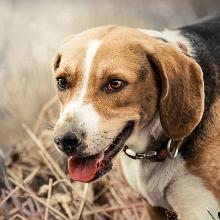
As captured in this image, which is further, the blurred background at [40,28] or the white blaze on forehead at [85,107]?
the blurred background at [40,28]

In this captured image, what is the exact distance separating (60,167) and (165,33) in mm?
1136

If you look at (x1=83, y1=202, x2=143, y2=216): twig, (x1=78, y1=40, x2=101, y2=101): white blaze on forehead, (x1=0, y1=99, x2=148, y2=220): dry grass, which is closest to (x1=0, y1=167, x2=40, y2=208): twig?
(x1=0, y1=99, x2=148, y2=220): dry grass

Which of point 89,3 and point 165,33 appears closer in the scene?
point 165,33

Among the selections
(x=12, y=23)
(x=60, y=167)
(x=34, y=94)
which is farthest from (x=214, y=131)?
(x=12, y=23)

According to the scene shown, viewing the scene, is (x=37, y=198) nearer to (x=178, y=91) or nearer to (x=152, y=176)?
(x=152, y=176)

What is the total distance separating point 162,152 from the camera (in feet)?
10.3

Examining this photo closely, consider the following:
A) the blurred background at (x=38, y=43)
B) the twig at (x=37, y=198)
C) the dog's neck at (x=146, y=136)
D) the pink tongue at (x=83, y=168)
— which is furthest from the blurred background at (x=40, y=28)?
the pink tongue at (x=83, y=168)

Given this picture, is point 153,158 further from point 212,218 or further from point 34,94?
point 34,94

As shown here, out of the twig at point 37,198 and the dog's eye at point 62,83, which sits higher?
the dog's eye at point 62,83

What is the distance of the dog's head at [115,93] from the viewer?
2.85m

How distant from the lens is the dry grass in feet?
12.6

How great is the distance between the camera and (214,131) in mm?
3125

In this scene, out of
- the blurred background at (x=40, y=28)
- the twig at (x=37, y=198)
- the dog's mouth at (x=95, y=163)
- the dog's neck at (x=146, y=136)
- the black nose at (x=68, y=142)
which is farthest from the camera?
the blurred background at (x=40, y=28)

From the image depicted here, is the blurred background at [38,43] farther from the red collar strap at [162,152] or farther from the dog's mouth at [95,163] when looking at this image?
the dog's mouth at [95,163]
